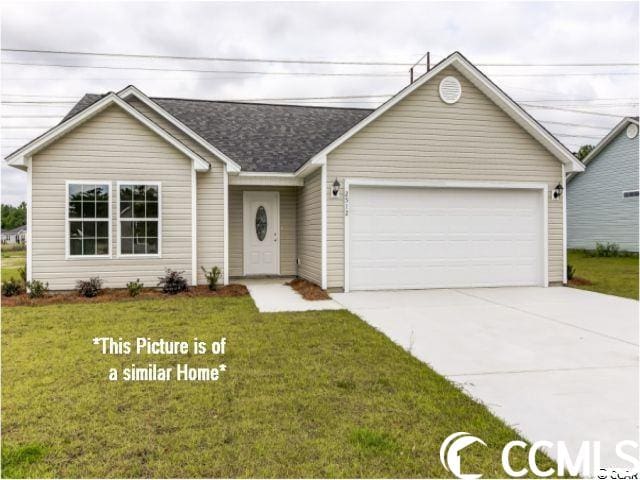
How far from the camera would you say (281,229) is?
12867 millimetres

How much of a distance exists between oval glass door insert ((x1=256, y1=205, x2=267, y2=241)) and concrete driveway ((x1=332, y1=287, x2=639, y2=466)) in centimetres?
406

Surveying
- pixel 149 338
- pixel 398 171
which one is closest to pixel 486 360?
pixel 149 338

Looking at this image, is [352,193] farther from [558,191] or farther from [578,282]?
[578,282]

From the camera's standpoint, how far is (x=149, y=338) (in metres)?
5.92

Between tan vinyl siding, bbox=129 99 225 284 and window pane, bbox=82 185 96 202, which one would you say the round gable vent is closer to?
tan vinyl siding, bbox=129 99 225 284

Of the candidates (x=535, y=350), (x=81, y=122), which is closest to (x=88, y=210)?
(x=81, y=122)

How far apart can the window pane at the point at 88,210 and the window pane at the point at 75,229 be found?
23cm

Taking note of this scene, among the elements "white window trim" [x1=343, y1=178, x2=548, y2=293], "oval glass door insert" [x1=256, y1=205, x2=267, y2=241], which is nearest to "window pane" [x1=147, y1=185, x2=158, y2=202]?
"oval glass door insert" [x1=256, y1=205, x2=267, y2=241]

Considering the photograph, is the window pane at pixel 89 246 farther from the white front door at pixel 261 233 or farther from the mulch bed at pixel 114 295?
the white front door at pixel 261 233

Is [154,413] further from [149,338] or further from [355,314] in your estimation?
[355,314]

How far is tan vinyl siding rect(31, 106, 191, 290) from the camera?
948 cm

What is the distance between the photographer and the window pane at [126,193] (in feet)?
32.2

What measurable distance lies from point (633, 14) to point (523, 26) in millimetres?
2726

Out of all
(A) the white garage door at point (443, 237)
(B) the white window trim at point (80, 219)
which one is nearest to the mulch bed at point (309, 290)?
(A) the white garage door at point (443, 237)
